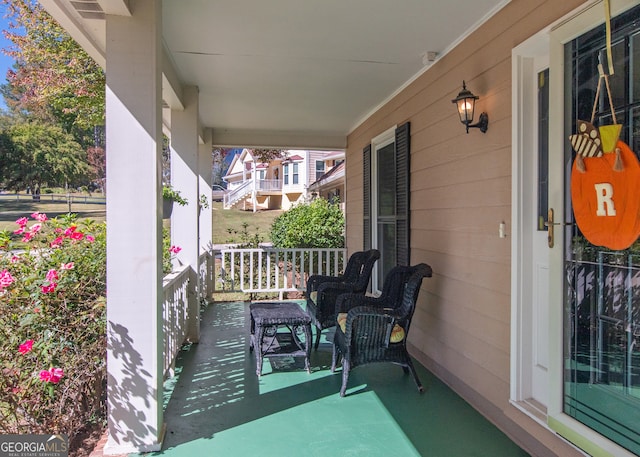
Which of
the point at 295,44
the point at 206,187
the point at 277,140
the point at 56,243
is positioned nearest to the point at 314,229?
the point at 277,140

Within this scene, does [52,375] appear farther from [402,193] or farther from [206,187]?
[206,187]

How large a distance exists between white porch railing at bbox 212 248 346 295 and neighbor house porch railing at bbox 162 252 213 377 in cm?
230

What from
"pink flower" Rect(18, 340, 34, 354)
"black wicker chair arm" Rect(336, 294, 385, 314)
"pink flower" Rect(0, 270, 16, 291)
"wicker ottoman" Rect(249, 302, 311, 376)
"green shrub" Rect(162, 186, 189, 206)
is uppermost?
"green shrub" Rect(162, 186, 189, 206)

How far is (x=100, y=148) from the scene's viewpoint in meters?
10.2

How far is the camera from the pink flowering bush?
2.27 m

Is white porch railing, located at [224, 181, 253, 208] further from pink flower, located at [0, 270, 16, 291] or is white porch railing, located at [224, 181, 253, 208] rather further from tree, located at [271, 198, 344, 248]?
pink flower, located at [0, 270, 16, 291]

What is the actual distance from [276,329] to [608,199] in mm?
2757

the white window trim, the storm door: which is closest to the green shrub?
the white window trim

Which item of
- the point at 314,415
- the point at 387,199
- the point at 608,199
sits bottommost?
the point at 314,415

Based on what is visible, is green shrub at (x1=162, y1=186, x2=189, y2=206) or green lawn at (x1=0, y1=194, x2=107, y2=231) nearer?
green shrub at (x1=162, y1=186, x2=189, y2=206)

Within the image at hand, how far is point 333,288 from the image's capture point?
4.30 metres

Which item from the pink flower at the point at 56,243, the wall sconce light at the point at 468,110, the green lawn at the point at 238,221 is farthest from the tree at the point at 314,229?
the green lawn at the point at 238,221

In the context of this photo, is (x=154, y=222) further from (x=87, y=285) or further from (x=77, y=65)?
(x=77, y=65)

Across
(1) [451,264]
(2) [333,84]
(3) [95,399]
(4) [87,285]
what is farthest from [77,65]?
(1) [451,264]
